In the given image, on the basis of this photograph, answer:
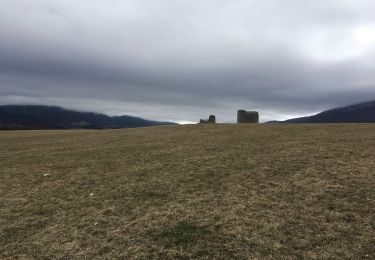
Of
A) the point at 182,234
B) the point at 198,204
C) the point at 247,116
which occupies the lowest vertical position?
the point at 182,234

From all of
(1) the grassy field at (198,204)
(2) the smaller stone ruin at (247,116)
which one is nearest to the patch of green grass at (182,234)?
(1) the grassy field at (198,204)

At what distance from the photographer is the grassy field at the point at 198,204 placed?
1174 centimetres

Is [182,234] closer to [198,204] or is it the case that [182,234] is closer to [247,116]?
[198,204]

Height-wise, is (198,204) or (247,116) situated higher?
(247,116)

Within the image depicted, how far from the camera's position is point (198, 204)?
50.1 feet

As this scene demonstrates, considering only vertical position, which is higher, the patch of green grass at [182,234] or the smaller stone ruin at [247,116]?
the smaller stone ruin at [247,116]

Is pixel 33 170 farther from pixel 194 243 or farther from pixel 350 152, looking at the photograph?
pixel 350 152

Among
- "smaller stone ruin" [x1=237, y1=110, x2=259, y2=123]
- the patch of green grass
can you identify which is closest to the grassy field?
the patch of green grass

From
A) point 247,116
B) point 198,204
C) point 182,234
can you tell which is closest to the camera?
point 182,234

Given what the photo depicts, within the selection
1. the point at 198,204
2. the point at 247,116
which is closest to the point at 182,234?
the point at 198,204

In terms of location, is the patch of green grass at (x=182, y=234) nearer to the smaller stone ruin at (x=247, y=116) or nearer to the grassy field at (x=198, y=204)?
the grassy field at (x=198, y=204)

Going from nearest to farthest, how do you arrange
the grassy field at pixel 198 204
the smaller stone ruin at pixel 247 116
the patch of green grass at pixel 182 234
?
the grassy field at pixel 198 204
the patch of green grass at pixel 182 234
the smaller stone ruin at pixel 247 116

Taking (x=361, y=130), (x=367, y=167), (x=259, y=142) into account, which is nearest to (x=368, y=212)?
(x=367, y=167)

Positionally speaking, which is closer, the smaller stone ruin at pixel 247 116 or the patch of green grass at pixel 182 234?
the patch of green grass at pixel 182 234
